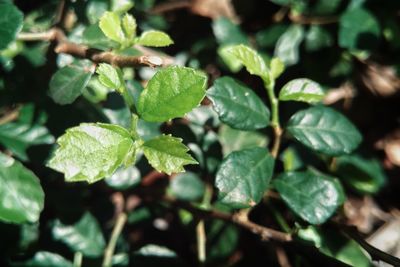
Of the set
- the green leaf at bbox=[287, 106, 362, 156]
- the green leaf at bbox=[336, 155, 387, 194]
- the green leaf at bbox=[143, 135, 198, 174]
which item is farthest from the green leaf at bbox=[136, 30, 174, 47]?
the green leaf at bbox=[336, 155, 387, 194]

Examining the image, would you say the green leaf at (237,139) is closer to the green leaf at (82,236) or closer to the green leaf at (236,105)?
the green leaf at (236,105)

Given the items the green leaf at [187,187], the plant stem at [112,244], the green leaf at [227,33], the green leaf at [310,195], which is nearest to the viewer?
the green leaf at [310,195]

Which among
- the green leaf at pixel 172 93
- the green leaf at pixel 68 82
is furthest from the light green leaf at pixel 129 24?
the green leaf at pixel 172 93

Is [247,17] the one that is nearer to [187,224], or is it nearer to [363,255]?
[187,224]

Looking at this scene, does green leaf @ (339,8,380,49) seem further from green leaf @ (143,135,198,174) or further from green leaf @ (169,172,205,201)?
green leaf @ (143,135,198,174)

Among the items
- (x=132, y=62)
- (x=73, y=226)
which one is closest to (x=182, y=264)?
(x=73, y=226)
